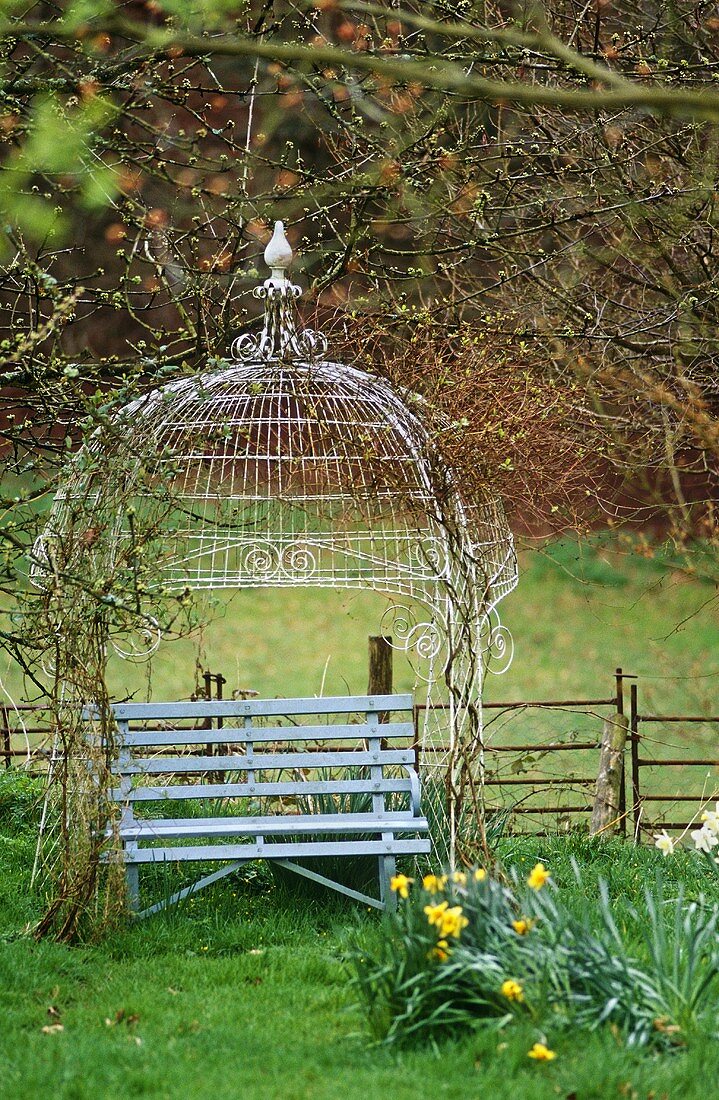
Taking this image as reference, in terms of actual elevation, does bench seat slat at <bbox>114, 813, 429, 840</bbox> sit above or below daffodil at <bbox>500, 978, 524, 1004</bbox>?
above

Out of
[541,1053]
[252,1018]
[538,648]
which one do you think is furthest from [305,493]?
[538,648]

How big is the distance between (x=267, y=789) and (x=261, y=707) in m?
0.35

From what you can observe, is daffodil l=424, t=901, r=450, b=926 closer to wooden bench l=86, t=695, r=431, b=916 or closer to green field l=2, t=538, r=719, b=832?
wooden bench l=86, t=695, r=431, b=916

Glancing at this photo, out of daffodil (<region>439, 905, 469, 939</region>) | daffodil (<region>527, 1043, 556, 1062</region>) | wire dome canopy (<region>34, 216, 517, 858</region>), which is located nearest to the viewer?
daffodil (<region>527, 1043, 556, 1062</region>)

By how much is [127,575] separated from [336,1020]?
1.72 metres

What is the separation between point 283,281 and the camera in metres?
5.35

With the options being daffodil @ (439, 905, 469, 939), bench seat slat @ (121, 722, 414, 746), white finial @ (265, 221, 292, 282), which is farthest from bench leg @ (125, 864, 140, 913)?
white finial @ (265, 221, 292, 282)

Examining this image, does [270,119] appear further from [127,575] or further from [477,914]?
[477,914]

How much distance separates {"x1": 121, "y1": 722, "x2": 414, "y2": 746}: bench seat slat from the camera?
4.99 meters

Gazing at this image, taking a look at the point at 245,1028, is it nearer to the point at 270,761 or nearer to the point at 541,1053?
the point at 541,1053

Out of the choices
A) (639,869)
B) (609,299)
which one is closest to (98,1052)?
(639,869)

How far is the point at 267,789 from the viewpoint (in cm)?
499

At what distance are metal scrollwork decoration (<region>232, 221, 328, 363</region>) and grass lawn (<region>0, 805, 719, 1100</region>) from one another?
7.76 ft

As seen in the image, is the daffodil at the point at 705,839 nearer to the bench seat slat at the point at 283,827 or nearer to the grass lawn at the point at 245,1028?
the grass lawn at the point at 245,1028
